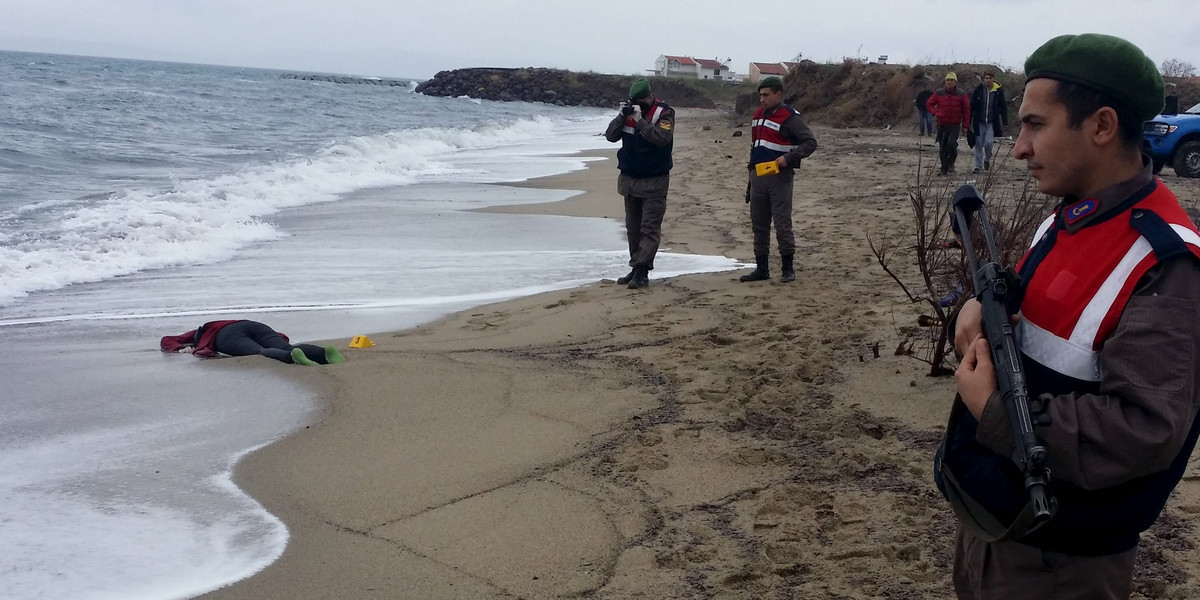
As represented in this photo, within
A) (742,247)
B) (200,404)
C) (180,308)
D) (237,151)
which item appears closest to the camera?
(200,404)

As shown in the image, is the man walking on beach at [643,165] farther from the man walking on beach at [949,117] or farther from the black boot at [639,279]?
the man walking on beach at [949,117]

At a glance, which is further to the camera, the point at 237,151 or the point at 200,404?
the point at 237,151

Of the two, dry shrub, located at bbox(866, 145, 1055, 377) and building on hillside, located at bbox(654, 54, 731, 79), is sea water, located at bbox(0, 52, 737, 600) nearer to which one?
dry shrub, located at bbox(866, 145, 1055, 377)

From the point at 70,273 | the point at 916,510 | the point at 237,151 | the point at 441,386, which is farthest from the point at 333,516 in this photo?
the point at 237,151

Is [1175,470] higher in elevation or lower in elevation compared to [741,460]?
higher

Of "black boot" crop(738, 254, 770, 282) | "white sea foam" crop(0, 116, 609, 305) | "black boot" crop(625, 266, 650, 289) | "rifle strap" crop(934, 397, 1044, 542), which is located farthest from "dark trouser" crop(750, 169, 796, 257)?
"rifle strap" crop(934, 397, 1044, 542)

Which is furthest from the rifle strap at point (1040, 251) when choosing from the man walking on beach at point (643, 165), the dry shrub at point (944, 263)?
the man walking on beach at point (643, 165)

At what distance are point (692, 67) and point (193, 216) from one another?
100973mm

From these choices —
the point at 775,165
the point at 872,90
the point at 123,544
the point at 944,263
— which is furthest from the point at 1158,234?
the point at 872,90

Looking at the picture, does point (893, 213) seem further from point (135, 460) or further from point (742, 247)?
point (135, 460)

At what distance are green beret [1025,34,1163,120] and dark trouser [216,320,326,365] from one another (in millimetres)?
4956

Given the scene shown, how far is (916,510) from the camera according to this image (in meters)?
3.63

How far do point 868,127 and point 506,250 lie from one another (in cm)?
2190

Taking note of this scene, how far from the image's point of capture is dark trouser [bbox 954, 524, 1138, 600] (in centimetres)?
165
